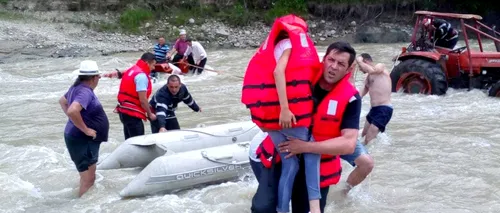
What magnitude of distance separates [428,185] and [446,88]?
16.7 ft

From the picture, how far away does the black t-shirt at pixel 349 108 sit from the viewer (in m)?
3.67

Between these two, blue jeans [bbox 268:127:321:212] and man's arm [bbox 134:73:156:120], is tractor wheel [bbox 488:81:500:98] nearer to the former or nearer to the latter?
man's arm [bbox 134:73:156:120]

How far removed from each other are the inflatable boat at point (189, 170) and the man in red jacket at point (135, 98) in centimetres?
98

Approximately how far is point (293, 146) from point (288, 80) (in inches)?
14.7

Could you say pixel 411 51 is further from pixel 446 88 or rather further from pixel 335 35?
pixel 335 35

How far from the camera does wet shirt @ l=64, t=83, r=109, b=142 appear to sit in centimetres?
571

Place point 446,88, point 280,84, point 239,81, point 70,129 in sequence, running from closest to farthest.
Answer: point 280,84 → point 70,129 → point 446,88 → point 239,81

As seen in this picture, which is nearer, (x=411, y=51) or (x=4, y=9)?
(x=411, y=51)

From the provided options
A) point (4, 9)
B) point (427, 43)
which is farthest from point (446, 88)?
point (4, 9)

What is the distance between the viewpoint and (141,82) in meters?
7.11

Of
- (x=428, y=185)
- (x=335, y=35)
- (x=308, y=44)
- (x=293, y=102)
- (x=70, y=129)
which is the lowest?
(x=335, y=35)

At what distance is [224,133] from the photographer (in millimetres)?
7250

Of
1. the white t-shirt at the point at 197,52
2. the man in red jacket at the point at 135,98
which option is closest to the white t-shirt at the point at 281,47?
the man in red jacket at the point at 135,98

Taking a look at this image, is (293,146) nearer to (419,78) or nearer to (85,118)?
(85,118)
